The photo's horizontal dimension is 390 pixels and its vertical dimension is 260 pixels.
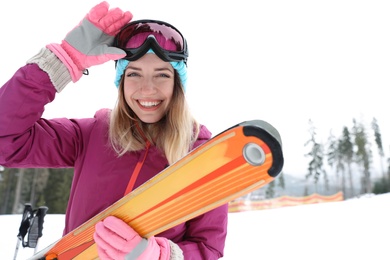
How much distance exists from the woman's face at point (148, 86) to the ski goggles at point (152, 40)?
0.04 meters

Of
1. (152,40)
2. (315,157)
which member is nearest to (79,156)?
(152,40)

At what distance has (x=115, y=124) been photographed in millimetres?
2023

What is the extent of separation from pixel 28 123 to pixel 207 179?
3.17 feet

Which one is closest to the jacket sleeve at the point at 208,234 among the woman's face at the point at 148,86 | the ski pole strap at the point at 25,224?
the woman's face at the point at 148,86

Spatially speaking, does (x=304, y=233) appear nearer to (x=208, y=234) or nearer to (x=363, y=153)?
(x=208, y=234)

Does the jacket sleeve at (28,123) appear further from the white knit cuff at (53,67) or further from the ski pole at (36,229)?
the ski pole at (36,229)

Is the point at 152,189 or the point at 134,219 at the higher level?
the point at 152,189

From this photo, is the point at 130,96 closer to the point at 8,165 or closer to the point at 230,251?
the point at 8,165

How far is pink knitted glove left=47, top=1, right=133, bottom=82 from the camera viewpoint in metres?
1.74

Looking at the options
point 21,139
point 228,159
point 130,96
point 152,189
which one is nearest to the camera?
point 228,159

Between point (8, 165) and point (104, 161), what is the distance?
52cm

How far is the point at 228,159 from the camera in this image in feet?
4.00

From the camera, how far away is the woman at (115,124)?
1.62 m

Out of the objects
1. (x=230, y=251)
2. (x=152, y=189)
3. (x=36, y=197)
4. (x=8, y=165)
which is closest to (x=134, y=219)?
(x=152, y=189)
